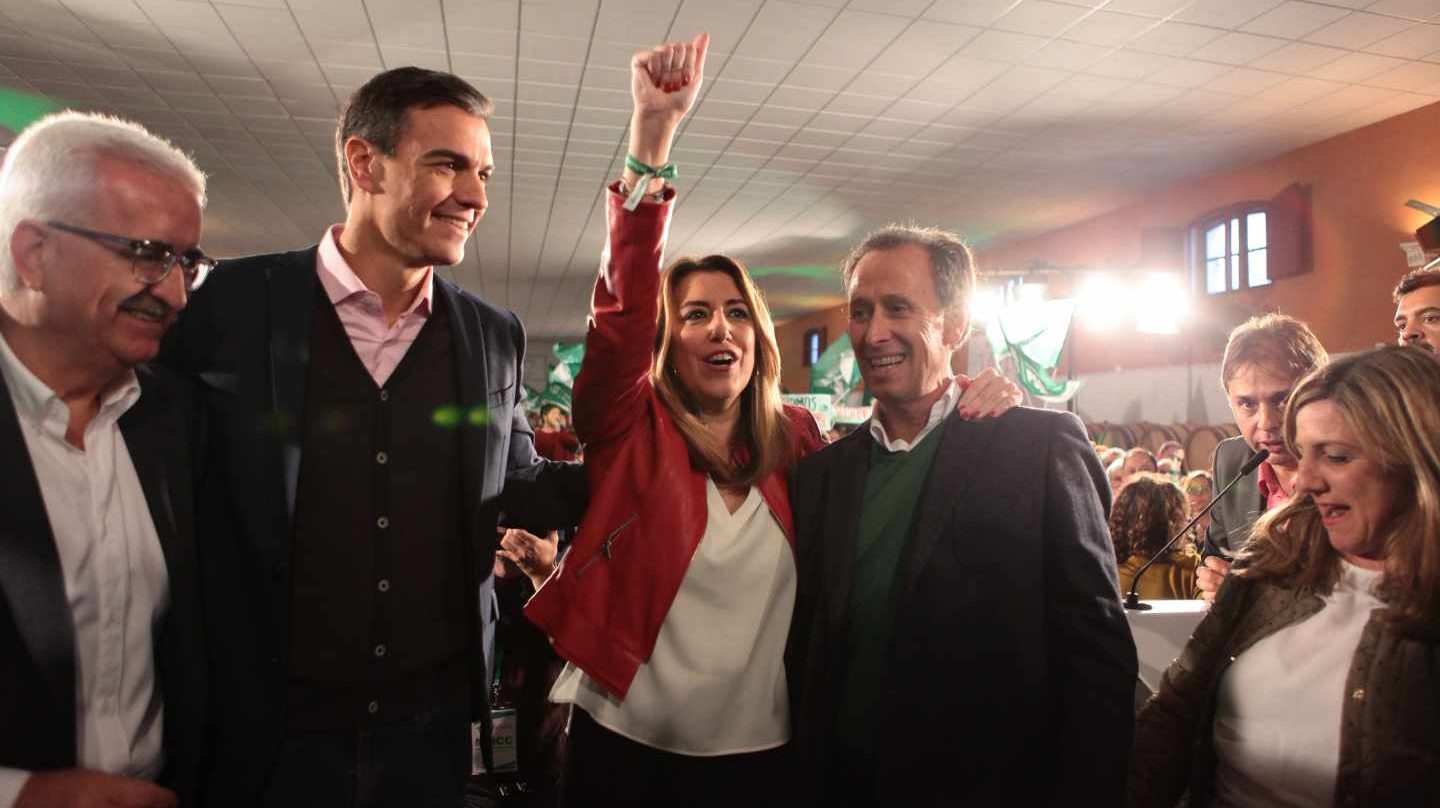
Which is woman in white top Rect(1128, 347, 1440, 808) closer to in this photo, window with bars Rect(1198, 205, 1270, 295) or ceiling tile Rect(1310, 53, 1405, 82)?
ceiling tile Rect(1310, 53, 1405, 82)

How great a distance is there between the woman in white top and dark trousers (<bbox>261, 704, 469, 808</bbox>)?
1375mm

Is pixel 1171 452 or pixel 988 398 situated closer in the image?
pixel 988 398

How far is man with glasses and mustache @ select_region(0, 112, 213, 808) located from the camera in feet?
4.36

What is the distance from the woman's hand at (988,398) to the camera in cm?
192

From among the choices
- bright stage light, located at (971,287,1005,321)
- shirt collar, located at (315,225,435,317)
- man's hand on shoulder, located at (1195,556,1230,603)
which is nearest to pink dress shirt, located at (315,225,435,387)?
shirt collar, located at (315,225,435,317)

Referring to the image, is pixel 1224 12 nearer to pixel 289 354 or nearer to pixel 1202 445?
pixel 1202 445

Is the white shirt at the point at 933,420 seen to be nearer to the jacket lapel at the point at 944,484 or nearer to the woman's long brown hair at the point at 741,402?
the jacket lapel at the point at 944,484

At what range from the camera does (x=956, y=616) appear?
A: 176 centimetres

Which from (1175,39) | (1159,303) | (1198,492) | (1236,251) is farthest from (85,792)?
(1236,251)

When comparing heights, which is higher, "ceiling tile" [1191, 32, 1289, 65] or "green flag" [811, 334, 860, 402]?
"ceiling tile" [1191, 32, 1289, 65]

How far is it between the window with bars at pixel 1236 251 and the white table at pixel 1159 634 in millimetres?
7877

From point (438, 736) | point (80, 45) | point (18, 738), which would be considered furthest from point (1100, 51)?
point (80, 45)

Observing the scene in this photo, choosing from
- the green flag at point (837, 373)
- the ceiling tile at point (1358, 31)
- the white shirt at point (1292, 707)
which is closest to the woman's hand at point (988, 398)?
the white shirt at point (1292, 707)

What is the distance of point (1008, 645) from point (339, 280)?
4.89 feet
